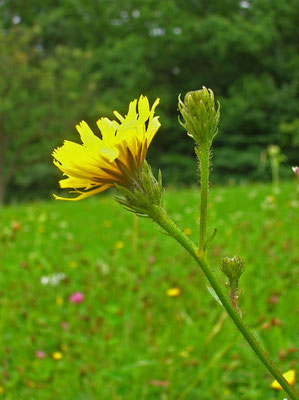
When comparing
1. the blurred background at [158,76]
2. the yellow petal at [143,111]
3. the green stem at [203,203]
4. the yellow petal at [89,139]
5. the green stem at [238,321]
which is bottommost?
the green stem at [238,321]

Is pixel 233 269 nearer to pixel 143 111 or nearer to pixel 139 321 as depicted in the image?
pixel 143 111

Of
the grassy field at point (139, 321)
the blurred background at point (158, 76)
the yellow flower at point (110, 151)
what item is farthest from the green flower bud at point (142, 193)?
the blurred background at point (158, 76)

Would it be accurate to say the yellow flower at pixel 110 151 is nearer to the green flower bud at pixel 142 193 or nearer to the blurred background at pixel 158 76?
the green flower bud at pixel 142 193

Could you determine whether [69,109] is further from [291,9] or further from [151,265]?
[151,265]

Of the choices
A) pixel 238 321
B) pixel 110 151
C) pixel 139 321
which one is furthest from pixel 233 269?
pixel 139 321

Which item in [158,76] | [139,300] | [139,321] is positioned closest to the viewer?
[139,321]

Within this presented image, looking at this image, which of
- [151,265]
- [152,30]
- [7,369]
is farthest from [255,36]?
[7,369]
